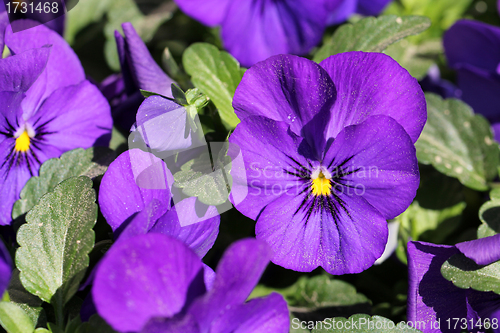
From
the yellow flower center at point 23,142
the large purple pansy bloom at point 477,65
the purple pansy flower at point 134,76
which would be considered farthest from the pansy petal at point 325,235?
the large purple pansy bloom at point 477,65

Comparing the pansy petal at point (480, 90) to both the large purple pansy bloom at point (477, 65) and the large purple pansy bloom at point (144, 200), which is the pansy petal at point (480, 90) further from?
the large purple pansy bloom at point (144, 200)

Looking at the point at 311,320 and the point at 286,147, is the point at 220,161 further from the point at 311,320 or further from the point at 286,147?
the point at 311,320

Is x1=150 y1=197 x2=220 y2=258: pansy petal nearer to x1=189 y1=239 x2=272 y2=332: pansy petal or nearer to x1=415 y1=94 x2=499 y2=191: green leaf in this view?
x1=189 y1=239 x2=272 y2=332: pansy petal

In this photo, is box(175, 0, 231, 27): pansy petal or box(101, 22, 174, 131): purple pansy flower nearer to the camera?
box(101, 22, 174, 131): purple pansy flower

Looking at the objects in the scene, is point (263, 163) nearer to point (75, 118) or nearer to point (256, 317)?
point (256, 317)

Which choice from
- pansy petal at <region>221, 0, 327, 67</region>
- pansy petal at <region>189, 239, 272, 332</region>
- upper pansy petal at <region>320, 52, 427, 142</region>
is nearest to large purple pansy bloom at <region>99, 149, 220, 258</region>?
pansy petal at <region>189, 239, 272, 332</region>

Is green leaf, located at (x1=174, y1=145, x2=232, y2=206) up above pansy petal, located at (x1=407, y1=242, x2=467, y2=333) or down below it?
above

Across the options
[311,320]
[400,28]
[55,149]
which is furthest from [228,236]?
[400,28]
